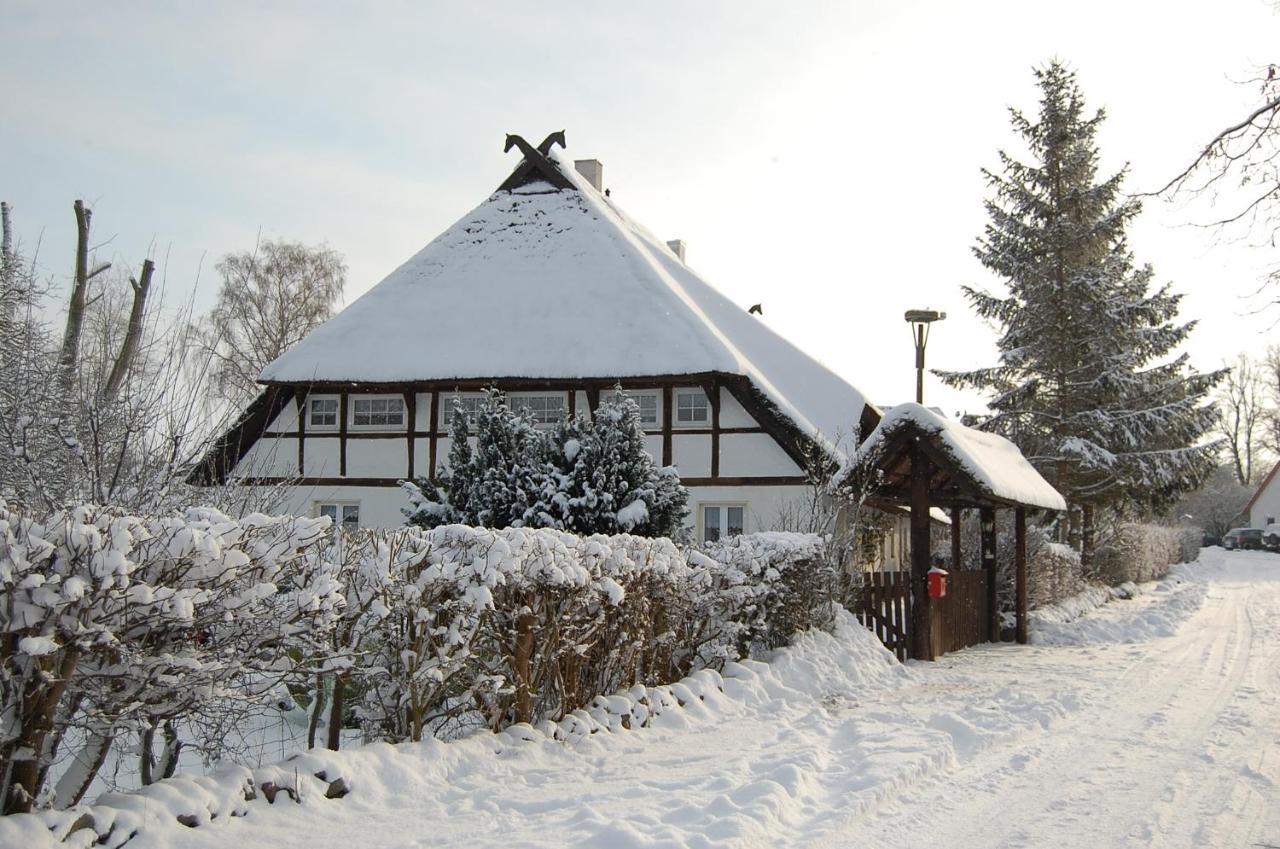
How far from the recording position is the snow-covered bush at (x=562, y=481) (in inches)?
595

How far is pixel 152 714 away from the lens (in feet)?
16.0

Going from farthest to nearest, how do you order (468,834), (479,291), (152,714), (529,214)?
(529,214) → (479,291) → (468,834) → (152,714)

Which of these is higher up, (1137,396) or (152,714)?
(1137,396)

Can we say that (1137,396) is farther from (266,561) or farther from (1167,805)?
(266,561)

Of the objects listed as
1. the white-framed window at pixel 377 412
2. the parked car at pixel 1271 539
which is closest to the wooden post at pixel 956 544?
the white-framed window at pixel 377 412

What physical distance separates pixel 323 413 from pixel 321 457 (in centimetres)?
93

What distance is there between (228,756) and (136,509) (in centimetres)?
242

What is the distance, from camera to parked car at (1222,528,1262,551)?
223 ft

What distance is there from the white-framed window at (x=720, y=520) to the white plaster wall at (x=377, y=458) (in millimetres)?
5909

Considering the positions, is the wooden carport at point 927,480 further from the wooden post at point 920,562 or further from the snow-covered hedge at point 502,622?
the snow-covered hedge at point 502,622

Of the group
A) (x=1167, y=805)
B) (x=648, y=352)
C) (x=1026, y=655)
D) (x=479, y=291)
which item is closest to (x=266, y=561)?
(x=1167, y=805)

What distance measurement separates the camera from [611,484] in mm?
15234

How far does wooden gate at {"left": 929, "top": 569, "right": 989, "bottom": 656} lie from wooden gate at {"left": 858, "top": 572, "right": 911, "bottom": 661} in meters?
0.38

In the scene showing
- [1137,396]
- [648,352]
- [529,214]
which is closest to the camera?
[648,352]
